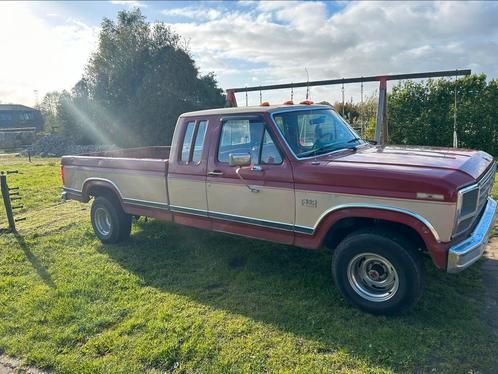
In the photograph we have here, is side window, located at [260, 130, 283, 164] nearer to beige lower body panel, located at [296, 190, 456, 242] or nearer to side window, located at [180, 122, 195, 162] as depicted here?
beige lower body panel, located at [296, 190, 456, 242]

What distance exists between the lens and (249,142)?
4.62 m

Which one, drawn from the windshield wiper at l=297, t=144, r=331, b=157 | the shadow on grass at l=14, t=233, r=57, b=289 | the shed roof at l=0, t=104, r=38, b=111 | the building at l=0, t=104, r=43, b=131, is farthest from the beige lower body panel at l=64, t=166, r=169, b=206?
the shed roof at l=0, t=104, r=38, b=111

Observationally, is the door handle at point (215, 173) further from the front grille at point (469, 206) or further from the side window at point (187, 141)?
the front grille at point (469, 206)

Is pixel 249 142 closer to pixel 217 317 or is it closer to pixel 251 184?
pixel 251 184

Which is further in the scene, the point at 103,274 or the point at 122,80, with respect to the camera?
the point at 122,80

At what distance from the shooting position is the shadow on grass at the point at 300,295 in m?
3.38

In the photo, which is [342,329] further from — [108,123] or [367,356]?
[108,123]

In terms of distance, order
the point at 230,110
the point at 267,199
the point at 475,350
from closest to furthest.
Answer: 1. the point at 475,350
2. the point at 267,199
3. the point at 230,110

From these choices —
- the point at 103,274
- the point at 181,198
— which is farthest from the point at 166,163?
the point at 103,274

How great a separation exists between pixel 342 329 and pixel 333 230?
3.19 feet

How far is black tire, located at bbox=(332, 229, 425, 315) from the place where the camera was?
3.61 m

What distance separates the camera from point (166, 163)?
211 inches

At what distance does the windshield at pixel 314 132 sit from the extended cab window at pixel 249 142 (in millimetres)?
200

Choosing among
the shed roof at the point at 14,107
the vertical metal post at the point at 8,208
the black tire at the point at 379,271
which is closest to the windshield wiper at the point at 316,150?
the black tire at the point at 379,271
